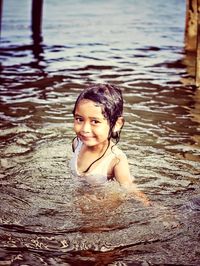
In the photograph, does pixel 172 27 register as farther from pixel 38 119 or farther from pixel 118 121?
pixel 118 121

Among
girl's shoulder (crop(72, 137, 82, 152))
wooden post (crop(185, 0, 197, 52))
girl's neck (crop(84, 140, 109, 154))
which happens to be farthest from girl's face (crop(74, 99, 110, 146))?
wooden post (crop(185, 0, 197, 52))

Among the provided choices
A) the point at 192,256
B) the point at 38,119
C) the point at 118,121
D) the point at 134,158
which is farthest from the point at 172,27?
the point at 192,256

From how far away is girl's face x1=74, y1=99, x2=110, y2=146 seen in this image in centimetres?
361

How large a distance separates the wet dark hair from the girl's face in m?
0.03

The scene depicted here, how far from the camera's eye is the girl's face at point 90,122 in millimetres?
3611

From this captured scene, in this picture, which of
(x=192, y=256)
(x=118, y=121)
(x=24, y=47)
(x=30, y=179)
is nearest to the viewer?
(x=192, y=256)

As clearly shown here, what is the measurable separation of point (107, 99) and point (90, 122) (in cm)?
21

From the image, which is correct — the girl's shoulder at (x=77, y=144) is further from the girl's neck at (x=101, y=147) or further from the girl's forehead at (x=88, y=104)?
the girl's forehead at (x=88, y=104)

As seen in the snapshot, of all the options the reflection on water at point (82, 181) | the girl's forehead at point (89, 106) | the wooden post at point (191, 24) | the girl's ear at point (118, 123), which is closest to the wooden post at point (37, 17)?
the reflection on water at point (82, 181)

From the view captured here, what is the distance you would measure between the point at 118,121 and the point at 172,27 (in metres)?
11.3

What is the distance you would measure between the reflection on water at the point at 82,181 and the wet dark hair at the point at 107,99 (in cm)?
58

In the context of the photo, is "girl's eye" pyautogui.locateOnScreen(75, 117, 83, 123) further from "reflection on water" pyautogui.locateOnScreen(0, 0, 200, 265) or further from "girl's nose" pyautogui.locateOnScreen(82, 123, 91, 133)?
"reflection on water" pyautogui.locateOnScreen(0, 0, 200, 265)

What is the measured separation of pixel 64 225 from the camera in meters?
3.40

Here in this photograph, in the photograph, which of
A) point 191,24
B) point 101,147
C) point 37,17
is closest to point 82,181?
point 101,147
